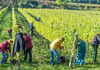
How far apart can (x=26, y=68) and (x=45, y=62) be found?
1069 millimetres

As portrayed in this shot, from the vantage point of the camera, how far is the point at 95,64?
20.5ft

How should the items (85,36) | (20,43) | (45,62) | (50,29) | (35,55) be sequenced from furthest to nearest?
(50,29) < (85,36) < (35,55) < (45,62) < (20,43)

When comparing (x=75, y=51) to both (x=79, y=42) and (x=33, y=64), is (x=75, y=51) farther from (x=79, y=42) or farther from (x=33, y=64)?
(x=33, y=64)

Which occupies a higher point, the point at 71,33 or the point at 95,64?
the point at 71,33

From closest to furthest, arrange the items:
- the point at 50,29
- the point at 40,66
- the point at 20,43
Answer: the point at 20,43, the point at 40,66, the point at 50,29

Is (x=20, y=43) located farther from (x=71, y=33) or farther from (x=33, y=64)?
(x=71, y=33)

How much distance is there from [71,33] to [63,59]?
1.54 metres

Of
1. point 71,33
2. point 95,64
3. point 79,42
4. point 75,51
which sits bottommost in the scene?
Result: point 95,64

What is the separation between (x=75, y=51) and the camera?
554 cm

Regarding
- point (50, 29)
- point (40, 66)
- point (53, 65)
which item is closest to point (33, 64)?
point (40, 66)

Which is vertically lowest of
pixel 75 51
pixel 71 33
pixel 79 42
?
pixel 75 51

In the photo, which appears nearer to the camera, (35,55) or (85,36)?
(35,55)

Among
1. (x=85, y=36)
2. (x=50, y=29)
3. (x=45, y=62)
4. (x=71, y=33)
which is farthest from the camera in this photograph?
(x=50, y=29)

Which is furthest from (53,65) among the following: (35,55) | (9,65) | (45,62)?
(9,65)
